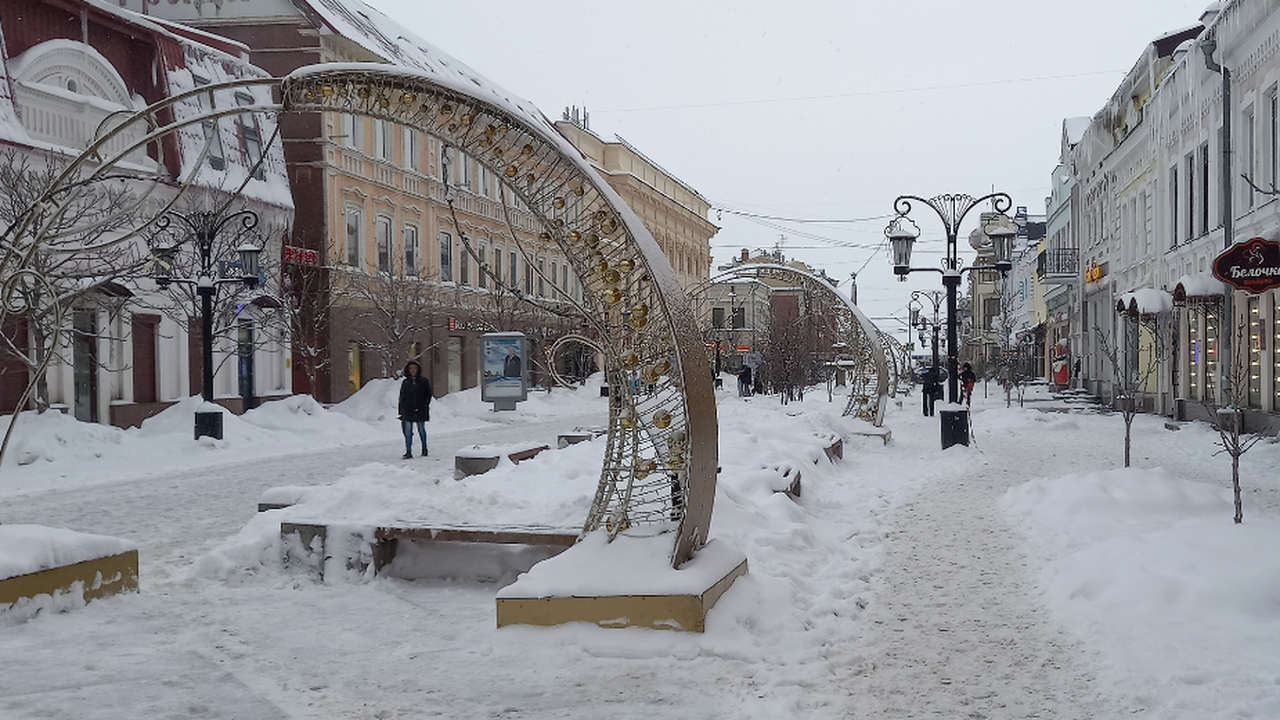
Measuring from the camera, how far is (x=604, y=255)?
6.53 meters

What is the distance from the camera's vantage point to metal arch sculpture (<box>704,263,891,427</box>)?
798 inches

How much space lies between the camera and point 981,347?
8475cm

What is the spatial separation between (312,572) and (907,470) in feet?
30.2

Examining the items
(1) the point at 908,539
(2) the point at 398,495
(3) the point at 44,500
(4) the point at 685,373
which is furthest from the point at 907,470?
(3) the point at 44,500

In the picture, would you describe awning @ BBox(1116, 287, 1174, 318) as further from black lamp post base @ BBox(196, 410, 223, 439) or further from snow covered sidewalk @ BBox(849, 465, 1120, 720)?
black lamp post base @ BBox(196, 410, 223, 439)

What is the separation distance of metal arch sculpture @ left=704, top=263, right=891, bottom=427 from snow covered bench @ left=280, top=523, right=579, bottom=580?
12462 mm

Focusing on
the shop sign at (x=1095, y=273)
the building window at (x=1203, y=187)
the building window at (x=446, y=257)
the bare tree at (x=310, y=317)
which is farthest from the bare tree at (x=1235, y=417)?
the building window at (x=446, y=257)

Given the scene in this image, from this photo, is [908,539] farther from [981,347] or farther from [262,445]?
[981,347]

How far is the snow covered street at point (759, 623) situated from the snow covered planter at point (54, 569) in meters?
0.11

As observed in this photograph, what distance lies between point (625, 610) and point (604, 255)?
2012 mm

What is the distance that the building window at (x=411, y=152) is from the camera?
35.2 metres

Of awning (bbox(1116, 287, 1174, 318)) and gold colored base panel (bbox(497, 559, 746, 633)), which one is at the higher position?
awning (bbox(1116, 287, 1174, 318))

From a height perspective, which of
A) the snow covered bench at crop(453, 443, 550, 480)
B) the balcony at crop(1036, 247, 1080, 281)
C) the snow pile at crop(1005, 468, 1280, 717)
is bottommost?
the snow pile at crop(1005, 468, 1280, 717)

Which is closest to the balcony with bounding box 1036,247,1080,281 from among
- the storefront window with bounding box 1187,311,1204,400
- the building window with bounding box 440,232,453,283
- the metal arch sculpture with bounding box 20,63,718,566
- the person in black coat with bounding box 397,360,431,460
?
the storefront window with bounding box 1187,311,1204,400
